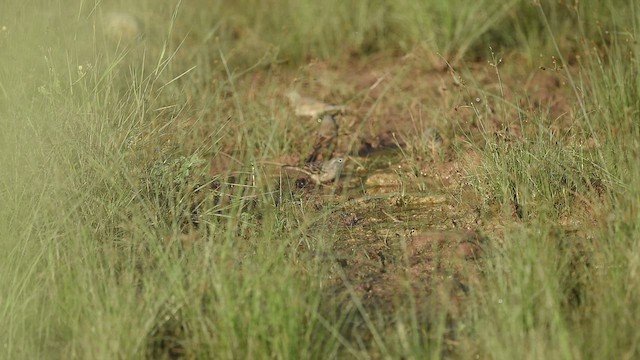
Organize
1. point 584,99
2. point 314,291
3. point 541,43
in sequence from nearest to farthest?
1. point 314,291
2. point 584,99
3. point 541,43

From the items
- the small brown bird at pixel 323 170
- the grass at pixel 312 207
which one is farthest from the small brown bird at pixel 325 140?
the small brown bird at pixel 323 170

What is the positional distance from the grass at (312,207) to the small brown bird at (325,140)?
72 millimetres

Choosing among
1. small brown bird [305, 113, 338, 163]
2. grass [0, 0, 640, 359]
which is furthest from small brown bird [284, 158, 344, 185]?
small brown bird [305, 113, 338, 163]

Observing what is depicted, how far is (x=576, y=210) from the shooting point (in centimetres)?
390

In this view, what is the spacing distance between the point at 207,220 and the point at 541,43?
250cm

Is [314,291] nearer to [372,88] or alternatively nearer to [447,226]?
[447,226]

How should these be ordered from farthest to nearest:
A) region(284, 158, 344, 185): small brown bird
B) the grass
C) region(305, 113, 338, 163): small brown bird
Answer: region(305, 113, 338, 163): small brown bird, region(284, 158, 344, 185): small brown bird, the grass

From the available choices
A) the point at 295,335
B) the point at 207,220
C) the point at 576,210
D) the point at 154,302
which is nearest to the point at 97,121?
the point at 207,220

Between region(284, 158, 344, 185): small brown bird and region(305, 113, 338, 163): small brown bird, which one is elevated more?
region(284, 158, 344, 185): small brown bird

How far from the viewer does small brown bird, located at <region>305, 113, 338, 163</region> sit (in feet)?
→ 16.4

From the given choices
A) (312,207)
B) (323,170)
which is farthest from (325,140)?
(312,207)

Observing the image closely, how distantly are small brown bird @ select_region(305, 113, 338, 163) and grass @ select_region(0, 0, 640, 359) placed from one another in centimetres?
7

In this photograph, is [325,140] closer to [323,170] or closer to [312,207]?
[323,170]

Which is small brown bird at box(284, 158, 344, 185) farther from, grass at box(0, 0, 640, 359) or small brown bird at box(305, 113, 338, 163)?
small brown bird at box(305, 113, 338, 163)
